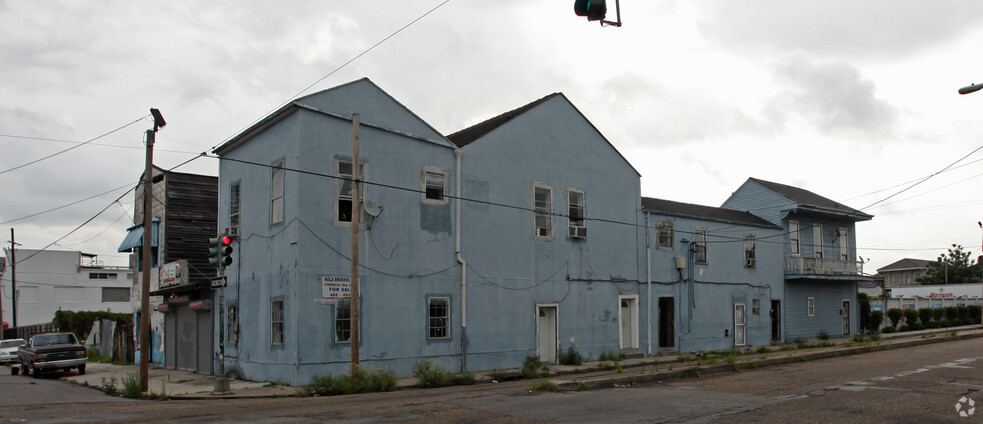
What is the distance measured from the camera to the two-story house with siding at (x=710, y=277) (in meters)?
26.8

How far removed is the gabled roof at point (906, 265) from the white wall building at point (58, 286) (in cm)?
9364

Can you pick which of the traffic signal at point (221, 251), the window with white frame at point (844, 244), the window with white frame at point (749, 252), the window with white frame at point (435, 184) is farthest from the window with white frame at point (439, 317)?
the window with white frame at point (844, 244)

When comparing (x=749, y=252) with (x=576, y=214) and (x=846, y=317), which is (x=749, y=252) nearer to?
(x=846, y=317)

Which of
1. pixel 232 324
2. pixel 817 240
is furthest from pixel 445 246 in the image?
pixel 817 240

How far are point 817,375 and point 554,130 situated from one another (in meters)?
11.3

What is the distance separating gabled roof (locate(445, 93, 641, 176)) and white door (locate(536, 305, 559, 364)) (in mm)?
5810

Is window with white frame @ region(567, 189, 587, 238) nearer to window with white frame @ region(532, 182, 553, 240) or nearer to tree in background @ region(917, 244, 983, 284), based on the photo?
window with white frame @ region(532, 182, 553, 240)

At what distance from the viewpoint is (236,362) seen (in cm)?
2014

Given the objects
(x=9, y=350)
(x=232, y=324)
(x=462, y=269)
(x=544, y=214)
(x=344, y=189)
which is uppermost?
(x=344, y=189)

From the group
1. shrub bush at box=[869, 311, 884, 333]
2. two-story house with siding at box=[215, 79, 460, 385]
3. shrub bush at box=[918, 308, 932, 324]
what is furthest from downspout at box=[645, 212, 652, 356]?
shrub bush at box=[918, 308, 932, 324]

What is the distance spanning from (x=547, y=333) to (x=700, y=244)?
8.44m

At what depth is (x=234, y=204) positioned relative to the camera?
21625 millimetres

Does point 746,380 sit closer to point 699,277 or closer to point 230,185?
point 699,277

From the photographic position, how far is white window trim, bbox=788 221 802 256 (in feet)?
107
